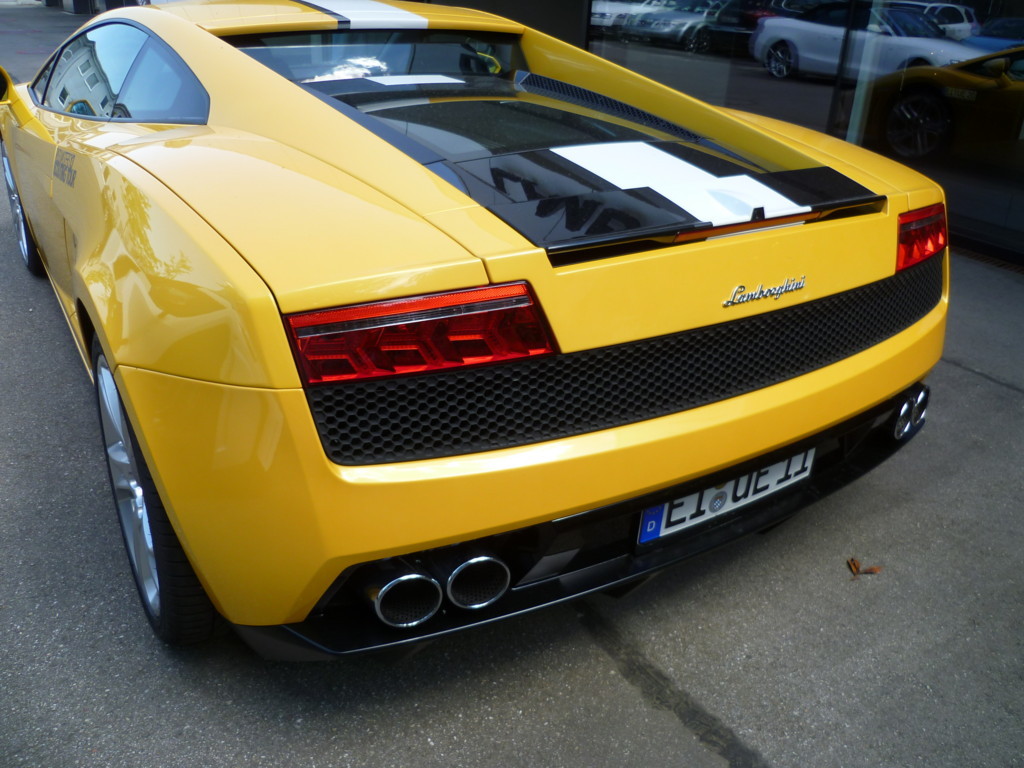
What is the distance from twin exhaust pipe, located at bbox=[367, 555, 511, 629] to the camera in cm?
153

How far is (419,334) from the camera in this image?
145cm

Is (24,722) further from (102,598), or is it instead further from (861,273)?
(861,273)

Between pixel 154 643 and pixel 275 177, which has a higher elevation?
pixel 275 177

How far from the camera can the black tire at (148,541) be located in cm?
176

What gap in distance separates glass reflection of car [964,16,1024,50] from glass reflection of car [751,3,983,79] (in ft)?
0.24

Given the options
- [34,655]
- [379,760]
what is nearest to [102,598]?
[34,655]

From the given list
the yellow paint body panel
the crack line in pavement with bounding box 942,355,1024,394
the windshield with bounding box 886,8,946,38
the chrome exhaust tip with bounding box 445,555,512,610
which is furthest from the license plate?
the windshield with bounding box 886,8,946,38

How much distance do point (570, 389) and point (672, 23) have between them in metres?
7.09

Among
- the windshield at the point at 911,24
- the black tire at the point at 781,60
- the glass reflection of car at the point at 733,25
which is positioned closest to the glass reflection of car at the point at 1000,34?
the windshield at the point at 911,24

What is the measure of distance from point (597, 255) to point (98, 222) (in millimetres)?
1175

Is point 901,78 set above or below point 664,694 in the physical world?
above

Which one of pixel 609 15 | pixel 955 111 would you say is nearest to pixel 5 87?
pixel 955 111

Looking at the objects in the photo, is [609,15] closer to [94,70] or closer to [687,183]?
[94,70]

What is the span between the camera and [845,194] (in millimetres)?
1927
